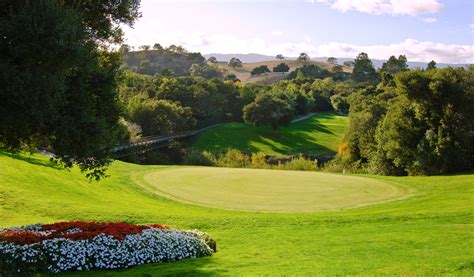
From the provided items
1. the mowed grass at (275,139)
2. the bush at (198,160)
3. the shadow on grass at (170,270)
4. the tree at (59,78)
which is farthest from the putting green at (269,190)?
the mowed grass at (275,139)

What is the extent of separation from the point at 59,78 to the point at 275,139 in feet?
310

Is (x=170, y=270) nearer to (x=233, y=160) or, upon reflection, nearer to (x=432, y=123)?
(x=432, y=123)

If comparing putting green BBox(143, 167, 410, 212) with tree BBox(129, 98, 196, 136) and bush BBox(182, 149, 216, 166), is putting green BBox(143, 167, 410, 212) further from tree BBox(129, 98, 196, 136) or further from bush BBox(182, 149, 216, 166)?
tree BBox(129, 98, 196, 136)

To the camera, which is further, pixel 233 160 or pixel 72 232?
pixel 233 160

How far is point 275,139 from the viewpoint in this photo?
10719 cm

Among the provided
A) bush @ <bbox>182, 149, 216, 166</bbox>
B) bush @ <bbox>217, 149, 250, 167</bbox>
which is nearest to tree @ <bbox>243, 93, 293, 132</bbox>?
bush @ <bbox>217, 149, 250, 167</bbox>

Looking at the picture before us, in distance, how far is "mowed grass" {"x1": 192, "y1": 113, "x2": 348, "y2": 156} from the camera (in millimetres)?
98062

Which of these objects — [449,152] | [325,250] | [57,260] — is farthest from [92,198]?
[449,152]

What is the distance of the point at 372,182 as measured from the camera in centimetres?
3338

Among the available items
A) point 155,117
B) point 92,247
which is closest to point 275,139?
point 155,117

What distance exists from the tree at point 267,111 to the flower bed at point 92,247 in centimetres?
9043

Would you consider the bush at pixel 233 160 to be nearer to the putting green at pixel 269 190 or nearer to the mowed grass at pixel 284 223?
the putting green at pixel 269 190

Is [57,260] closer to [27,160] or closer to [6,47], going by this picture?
[6,47]

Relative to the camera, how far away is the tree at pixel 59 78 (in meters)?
12.5
